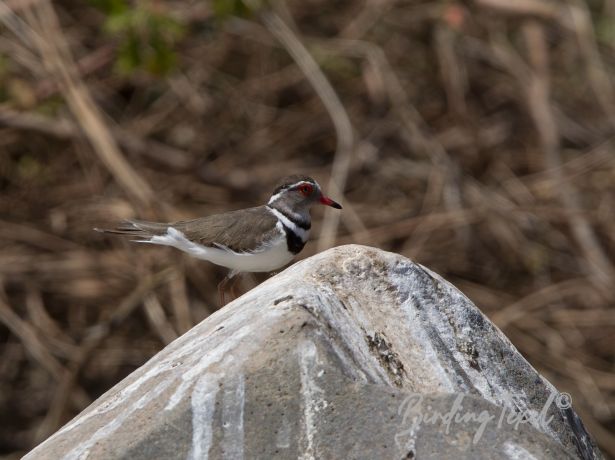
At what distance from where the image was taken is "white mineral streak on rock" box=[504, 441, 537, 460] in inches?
133

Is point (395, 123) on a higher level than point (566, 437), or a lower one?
higher

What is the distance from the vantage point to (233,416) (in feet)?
11.7

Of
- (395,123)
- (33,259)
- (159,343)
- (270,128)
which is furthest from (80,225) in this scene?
(395,123)

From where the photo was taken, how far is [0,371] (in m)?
9.48

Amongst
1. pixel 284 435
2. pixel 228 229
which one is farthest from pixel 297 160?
pixel 284 435

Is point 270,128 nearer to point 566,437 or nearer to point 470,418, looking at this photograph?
point 566,437

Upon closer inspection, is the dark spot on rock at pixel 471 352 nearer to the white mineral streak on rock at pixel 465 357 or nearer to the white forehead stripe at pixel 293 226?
the white mineral streak on rock at pixel 465 357

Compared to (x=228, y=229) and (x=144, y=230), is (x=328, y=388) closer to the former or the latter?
(x=228, y=229)

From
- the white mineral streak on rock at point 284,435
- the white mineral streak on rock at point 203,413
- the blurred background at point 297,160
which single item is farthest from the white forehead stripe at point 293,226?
the white mineral streak on rock at point 284,435

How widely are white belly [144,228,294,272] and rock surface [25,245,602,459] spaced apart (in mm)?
1555

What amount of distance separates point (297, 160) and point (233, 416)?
7.24 m

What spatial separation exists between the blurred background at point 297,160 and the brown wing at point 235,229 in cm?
203

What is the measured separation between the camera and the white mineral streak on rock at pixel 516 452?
3.38 m

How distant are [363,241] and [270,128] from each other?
197cm
